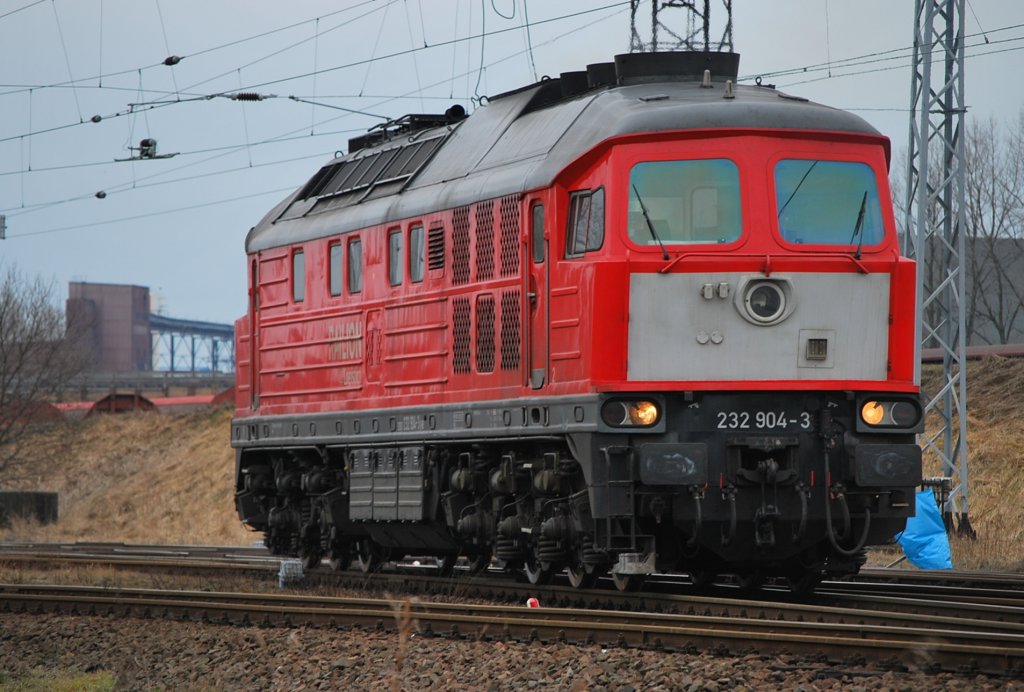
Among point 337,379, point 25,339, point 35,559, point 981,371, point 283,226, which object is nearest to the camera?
point 337,379

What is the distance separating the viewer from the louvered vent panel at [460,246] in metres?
15.2


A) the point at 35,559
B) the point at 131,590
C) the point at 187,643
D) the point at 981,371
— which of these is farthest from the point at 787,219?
the point at 981,371

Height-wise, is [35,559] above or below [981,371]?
below

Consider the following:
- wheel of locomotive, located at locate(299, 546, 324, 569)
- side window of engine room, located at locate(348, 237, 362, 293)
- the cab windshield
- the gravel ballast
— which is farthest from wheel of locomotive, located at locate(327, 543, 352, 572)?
the cab windshield

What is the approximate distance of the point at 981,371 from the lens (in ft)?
99.8

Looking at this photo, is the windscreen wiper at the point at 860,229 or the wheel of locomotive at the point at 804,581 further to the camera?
the wheel of locomotive at the point at 804,581

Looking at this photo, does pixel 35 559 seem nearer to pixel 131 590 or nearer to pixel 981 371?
pixel 131 590

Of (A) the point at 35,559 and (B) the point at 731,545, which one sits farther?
(A) the point at 35,559

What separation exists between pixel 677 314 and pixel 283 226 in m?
8.59

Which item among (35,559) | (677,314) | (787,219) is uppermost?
(787,219)

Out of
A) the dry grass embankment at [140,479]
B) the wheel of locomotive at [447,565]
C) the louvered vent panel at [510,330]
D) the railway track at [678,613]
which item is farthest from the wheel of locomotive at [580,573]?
the dry grass embankment at [140,479]

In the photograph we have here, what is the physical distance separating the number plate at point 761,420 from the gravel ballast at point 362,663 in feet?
8.58

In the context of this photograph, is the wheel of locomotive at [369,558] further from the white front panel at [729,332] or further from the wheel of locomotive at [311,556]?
the white front panel at [729,332]

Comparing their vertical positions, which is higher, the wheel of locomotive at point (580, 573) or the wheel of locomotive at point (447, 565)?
the wheel of locomotive at point (580, 573)
